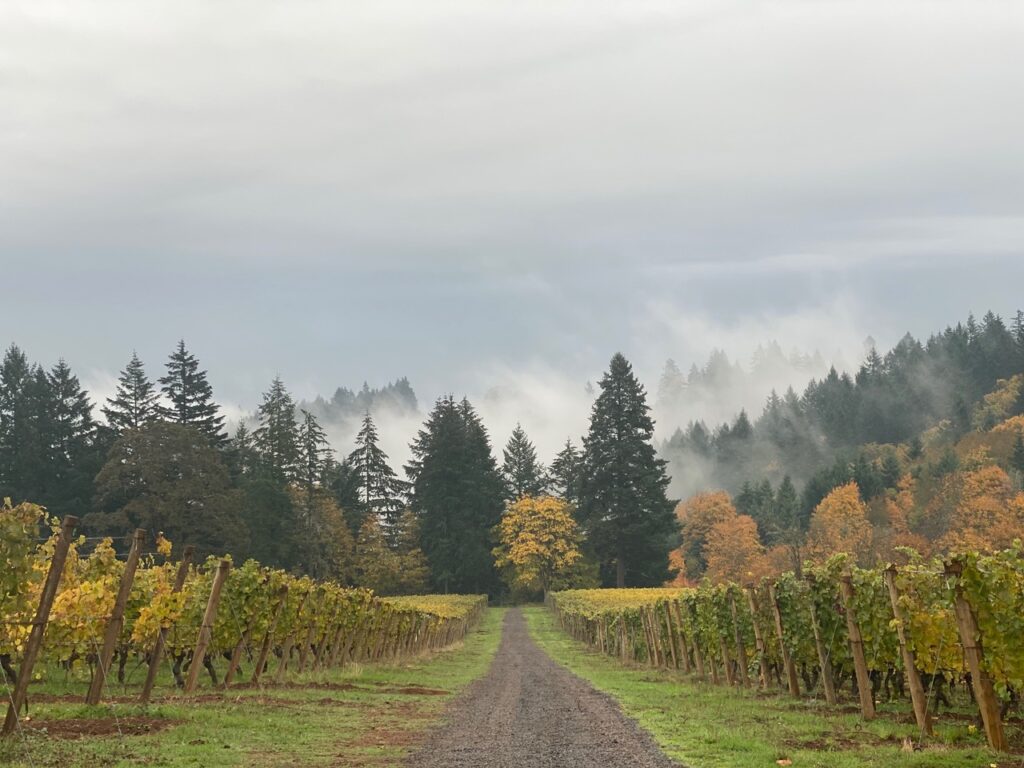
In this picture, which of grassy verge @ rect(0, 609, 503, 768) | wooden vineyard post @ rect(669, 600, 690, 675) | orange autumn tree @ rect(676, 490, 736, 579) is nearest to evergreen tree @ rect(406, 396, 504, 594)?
orange autumn tree @ rect(676, 490, 736, 579)

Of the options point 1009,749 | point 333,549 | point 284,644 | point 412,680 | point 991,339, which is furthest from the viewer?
point 991,339

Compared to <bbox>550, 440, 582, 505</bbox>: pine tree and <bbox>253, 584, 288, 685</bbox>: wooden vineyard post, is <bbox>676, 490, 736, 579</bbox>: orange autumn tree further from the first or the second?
<bbox>253, 584, 288, 685</bbox>: wooden vineyard post

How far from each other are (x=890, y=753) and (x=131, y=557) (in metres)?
9.99

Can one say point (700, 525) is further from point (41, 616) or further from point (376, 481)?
point (41, 616)

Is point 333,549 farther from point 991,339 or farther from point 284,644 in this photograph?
point 991,339

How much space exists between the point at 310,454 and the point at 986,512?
64273 mm

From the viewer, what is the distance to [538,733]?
47.4 ft

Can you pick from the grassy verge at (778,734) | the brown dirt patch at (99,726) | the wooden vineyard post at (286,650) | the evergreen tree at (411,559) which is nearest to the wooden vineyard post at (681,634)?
the grassy verge at (778,734)

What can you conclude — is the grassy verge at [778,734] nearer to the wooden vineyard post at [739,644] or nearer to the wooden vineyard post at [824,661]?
the wooden vineyard post at [824,661]

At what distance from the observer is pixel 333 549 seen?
93.2 meters

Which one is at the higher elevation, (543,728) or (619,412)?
(619,412)

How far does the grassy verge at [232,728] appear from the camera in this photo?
37.0 ft

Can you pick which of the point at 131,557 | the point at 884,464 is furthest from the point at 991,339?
the point at 131,557

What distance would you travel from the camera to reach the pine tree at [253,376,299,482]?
90.2 metres
